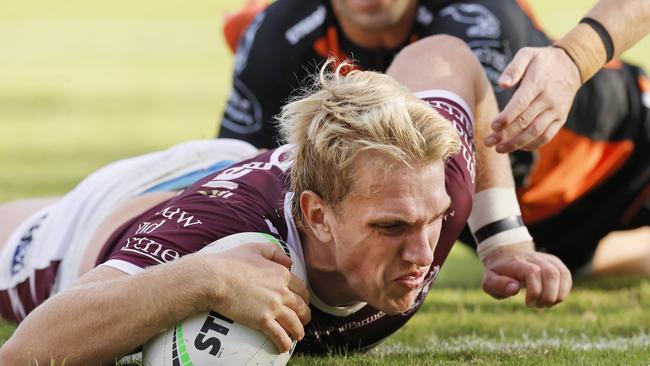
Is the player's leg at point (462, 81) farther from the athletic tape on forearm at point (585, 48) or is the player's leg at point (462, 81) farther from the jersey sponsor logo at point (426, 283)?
the jersey sponsor logo at point (426, 283)

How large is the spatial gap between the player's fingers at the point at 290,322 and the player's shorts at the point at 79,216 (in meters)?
1.65

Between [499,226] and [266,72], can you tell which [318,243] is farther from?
[266,72]

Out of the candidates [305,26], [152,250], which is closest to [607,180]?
[305,26]

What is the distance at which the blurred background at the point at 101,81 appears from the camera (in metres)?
11.1

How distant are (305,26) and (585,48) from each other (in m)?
2.53

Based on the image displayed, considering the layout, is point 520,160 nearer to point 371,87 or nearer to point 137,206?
Answer: point 137,206

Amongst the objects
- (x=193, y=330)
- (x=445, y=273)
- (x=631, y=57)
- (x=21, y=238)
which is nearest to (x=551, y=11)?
(x=631, y=57)

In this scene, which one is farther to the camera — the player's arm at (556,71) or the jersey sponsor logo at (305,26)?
the jersey sponsor logo at (305,26)

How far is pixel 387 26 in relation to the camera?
623cm

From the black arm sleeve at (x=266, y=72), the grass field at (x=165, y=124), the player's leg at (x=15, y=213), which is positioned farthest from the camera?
the black arm sleeve at (x=266, y=72)

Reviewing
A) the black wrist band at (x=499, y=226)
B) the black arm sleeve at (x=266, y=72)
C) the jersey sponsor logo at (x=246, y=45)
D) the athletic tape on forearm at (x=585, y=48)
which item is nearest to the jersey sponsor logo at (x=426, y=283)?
the black wrist band at (x=499, y=226)

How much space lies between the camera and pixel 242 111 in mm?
6707

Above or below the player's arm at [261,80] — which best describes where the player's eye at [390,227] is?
above

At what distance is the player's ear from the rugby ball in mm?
378
